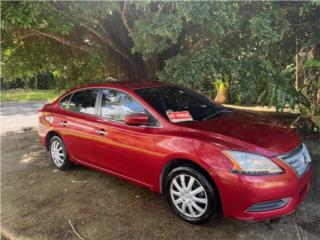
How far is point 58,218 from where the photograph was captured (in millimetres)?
4086

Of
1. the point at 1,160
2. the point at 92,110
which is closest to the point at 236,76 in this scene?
the point at 92,110

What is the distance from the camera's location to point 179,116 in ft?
13.7

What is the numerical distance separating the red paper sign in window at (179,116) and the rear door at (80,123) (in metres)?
1.29

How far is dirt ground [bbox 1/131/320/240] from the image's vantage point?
11.8 ft

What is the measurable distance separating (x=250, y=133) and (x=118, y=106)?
186 cm

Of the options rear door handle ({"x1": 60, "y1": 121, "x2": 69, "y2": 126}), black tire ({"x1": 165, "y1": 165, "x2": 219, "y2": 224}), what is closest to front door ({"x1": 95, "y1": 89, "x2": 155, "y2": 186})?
black tire ({"x1": 165, "y1": 165, "x2": 219, "y2": 224})

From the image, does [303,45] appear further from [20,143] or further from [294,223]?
[20,143]

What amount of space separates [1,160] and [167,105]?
4068mm

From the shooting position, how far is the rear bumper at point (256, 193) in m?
3.25

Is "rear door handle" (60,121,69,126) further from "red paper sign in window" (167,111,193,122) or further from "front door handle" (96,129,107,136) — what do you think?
"red paper sign in window" (167,111,193,122)

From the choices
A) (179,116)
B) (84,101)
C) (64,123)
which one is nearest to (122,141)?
(179,116)

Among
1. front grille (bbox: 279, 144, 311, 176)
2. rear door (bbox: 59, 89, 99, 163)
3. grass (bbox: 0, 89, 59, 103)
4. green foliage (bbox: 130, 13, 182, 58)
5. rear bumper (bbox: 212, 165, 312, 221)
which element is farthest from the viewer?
grass (bbox: 0, 89, 59, 103)

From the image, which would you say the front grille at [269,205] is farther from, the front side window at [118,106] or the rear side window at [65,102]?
the rear side window at [65,102]

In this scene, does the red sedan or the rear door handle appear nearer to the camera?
the red sedan
